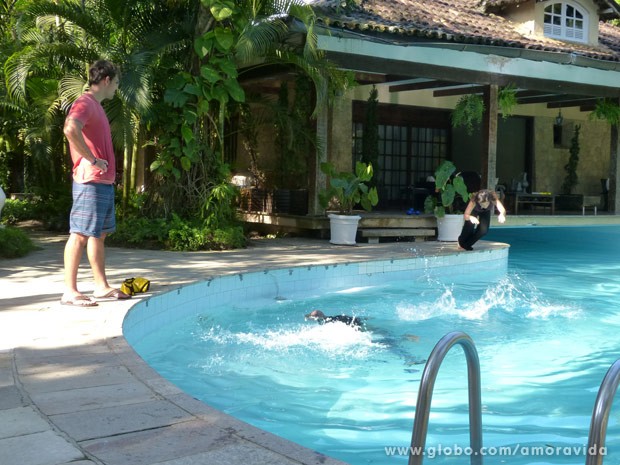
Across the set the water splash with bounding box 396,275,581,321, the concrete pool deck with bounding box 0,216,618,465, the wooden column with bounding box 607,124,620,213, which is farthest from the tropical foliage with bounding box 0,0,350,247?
the wooden column with bounding box 607,124,620,213

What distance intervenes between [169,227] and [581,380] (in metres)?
6.57

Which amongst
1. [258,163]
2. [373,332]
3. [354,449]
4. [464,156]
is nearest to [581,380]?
[373,332]

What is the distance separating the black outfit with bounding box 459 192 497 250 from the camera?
36.7 feet

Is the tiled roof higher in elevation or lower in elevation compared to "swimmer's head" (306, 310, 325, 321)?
higher

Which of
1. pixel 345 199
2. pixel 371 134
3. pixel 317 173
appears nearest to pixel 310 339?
pixel 345 199

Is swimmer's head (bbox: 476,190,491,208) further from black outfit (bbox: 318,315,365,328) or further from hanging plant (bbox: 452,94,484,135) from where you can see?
hanging plant (bbox: 452,94,484,135)

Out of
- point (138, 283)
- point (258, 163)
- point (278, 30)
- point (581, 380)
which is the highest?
point (278, 30)

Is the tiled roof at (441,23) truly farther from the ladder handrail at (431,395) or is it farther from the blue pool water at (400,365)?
the ladder handrail at (431,395)

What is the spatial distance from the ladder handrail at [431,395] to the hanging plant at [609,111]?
15499 mm

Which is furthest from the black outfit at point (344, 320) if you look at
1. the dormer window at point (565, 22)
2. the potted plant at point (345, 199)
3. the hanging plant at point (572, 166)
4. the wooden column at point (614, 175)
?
the hanging plant at point (572, 166)

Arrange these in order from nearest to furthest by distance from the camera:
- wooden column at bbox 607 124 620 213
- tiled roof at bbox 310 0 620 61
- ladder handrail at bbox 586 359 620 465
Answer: ladder handrail at bbox 586 359 620 465, tiled roof at bbox 310 0 620 61, wooden column at bbox 607 124 620 213

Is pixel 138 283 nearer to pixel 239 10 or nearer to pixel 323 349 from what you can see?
pixel 323 349

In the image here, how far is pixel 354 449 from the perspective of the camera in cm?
426

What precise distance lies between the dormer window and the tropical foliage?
727 cm
